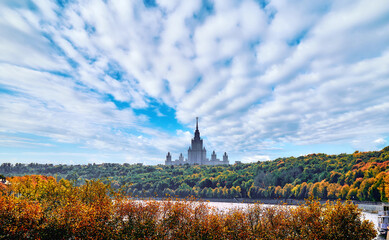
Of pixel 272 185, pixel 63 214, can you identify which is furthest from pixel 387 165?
pixel 63 214

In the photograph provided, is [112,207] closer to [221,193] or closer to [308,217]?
[308,217]

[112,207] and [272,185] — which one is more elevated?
[112,207]

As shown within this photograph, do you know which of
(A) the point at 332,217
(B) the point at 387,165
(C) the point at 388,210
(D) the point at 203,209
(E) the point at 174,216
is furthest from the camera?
(B) the point at 387,165

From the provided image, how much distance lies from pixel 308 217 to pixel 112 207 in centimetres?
3129

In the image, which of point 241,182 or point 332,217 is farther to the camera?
point 241,182

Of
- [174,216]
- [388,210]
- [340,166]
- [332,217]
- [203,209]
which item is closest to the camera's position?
[332,217]

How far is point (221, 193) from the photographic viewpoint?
186 m

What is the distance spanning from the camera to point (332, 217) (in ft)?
116

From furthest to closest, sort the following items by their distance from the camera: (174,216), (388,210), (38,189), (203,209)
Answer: (38,189), (388,210), (203,209), (174,216)

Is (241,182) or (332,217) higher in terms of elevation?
(332,217)

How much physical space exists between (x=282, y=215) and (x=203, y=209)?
42.8 ft

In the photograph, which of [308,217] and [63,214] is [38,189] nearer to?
[63,214]

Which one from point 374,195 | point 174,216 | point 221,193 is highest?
point 174,216

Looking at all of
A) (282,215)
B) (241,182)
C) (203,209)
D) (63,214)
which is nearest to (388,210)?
(282,215)
